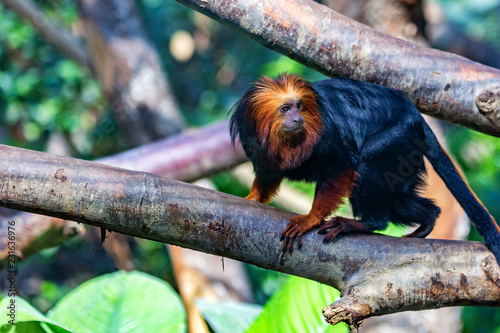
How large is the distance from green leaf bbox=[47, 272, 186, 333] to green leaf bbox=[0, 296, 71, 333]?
0.33 meters

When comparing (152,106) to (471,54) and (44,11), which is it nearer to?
(44,11)

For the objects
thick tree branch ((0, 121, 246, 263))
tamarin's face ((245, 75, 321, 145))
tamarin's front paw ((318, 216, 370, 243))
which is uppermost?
thick tree branch ((0, 121, 246, 263))

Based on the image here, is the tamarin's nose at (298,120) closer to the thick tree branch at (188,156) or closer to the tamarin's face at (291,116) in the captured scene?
the tamarin's face at (291,116)

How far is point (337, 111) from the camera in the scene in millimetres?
1941

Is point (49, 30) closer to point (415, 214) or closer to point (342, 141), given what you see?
point (342, 141)

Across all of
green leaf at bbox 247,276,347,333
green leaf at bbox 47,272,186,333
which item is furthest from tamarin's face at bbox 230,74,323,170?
green leaf at bbox 47,272,186,333

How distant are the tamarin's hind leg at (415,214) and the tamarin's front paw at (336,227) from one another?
386mm

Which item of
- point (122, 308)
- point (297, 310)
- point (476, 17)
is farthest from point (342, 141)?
point (476, 17)

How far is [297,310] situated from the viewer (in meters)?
2.21

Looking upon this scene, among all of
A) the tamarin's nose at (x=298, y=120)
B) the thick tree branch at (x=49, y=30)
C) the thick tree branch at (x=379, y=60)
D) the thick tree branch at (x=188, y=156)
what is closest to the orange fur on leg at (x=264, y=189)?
the tamarin's nose at (x=298, y=120)

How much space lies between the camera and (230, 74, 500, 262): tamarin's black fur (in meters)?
1.87

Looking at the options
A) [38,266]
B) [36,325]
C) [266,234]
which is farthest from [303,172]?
[38,266]

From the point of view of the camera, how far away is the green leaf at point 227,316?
2430 millimetres

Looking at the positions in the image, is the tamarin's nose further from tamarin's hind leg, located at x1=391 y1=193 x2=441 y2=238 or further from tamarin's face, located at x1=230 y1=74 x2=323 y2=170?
tamarin's hind leg, located at x1=391 y1=193 x2=441 y2=238
